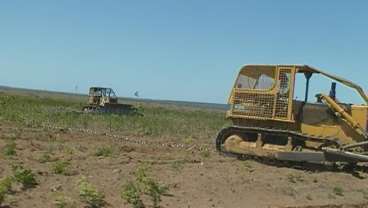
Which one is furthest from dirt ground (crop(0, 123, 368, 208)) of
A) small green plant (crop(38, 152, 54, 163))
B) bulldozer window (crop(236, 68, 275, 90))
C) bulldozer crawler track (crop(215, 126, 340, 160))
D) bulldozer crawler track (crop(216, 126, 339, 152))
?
bulldozer window (crop(236, 68, 275, 90))

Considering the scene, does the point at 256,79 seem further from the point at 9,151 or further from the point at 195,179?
the point at 9,151

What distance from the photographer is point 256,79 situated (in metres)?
17.2

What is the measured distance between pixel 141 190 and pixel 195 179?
2185mm

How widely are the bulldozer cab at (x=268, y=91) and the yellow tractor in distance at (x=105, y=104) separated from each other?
96.0 feet

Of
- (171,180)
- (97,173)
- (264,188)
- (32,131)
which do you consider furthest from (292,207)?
(32,131)

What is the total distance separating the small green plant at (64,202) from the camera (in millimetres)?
9516

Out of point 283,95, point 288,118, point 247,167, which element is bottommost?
point 247,167

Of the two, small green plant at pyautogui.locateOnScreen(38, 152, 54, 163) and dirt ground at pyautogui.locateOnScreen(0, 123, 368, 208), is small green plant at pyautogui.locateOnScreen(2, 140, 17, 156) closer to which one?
dirt ground at pyautogui.locateOnScreen(0, 123, 368, 208)

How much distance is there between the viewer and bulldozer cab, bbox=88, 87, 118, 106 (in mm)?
49688

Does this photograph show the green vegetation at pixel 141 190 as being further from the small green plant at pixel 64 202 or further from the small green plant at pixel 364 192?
the small green plant at pixel 364 192

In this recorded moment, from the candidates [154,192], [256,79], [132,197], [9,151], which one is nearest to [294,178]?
[256,79]

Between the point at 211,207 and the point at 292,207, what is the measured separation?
1869mm

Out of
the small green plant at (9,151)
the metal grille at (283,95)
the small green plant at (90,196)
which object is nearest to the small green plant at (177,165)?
the metal grille at (283,95)

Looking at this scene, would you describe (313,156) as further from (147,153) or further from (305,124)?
(147,153)
